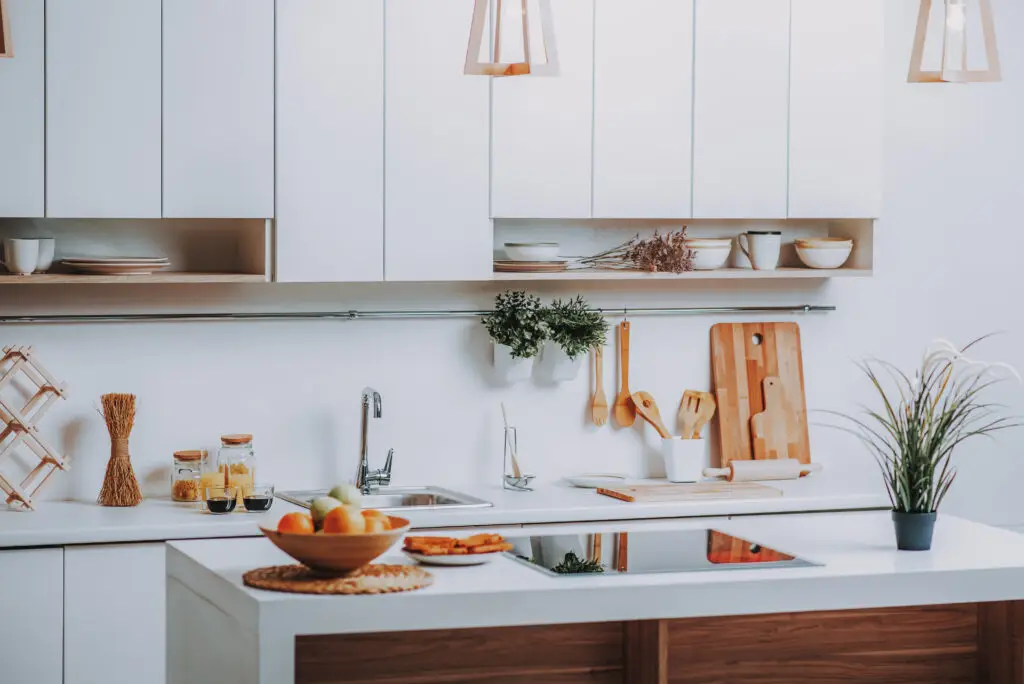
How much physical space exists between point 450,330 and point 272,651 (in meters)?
2.29

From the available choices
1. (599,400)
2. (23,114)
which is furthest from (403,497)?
(23,114)

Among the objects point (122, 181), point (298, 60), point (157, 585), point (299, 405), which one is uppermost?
point (298, 60)

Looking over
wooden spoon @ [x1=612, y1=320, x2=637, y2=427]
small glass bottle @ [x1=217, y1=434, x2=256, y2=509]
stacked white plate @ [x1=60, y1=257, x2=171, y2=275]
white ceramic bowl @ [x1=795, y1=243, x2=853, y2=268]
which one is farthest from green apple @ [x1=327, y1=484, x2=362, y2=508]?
white ceramic bowl @ [x1=795, y1=243, x2=853, y2=268]

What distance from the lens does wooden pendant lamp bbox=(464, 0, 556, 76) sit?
9.95 feet

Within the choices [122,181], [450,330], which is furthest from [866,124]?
[122,181]

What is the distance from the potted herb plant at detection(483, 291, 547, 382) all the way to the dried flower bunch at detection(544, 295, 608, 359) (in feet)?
0.12

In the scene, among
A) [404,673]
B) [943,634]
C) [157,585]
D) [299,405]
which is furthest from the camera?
[299,405]

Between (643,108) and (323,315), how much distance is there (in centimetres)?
122

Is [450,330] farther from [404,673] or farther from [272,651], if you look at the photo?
[272,651]

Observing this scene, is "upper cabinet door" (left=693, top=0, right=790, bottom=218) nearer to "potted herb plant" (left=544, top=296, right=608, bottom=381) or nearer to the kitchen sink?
"potted herb plant" (left=544, top=296, right=608, bottom=381)

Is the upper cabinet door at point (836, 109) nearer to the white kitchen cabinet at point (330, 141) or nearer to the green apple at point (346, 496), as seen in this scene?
the white kitchen cabinet at point (330, 141)

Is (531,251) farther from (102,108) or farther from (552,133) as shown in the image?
(102,108)

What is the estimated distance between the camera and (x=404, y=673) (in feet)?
9.99

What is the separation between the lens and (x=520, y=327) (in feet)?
15.5
